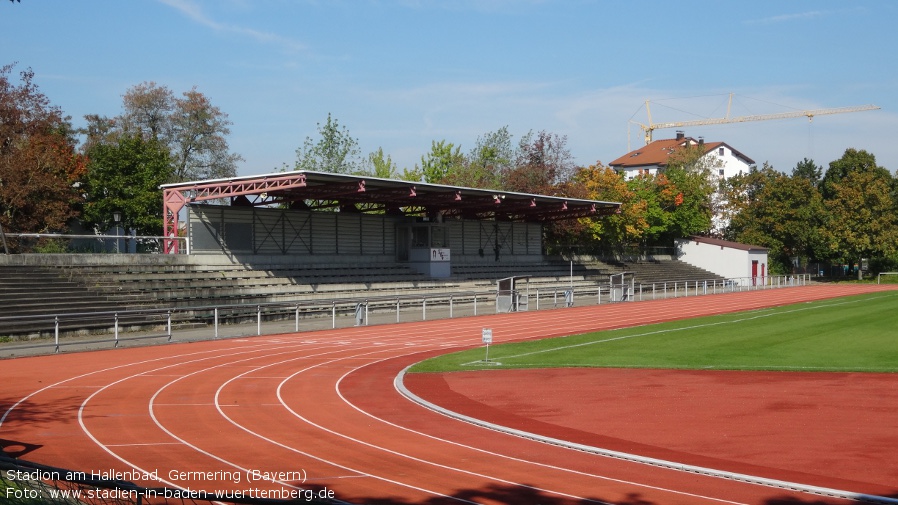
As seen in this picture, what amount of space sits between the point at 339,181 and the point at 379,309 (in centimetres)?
639

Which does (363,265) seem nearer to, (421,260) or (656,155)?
(421,260)

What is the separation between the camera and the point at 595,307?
4438 cm

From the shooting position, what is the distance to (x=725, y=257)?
7194 centimetres

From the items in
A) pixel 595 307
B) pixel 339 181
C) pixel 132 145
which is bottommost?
pixel 595 307

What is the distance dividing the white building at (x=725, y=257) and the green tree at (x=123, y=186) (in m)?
45.9

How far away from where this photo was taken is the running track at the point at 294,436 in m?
9.48

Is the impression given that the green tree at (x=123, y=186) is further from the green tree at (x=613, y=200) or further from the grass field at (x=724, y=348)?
the green tree at (x=613, y=200)

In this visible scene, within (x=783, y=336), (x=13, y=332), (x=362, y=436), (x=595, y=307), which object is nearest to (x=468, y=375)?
(x=362, y=436)

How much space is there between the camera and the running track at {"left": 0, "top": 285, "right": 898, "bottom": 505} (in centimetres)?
948

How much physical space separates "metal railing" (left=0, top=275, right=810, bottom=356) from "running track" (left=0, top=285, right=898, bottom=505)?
3280 mm

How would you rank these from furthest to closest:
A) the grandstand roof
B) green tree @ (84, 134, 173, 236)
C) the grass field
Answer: green tree @ (84, 134, 173, 236)
the grandstand roof
the grass field

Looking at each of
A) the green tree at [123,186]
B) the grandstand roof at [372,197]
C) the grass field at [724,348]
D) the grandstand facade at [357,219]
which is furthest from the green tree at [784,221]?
the green tree at [123,186]

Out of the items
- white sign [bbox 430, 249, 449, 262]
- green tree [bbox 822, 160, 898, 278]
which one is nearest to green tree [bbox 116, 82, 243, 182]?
white sign [bbox 430, 249, 449, 262]

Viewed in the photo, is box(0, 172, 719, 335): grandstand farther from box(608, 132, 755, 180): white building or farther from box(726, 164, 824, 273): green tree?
box(608, 132, 755, 180): white building
